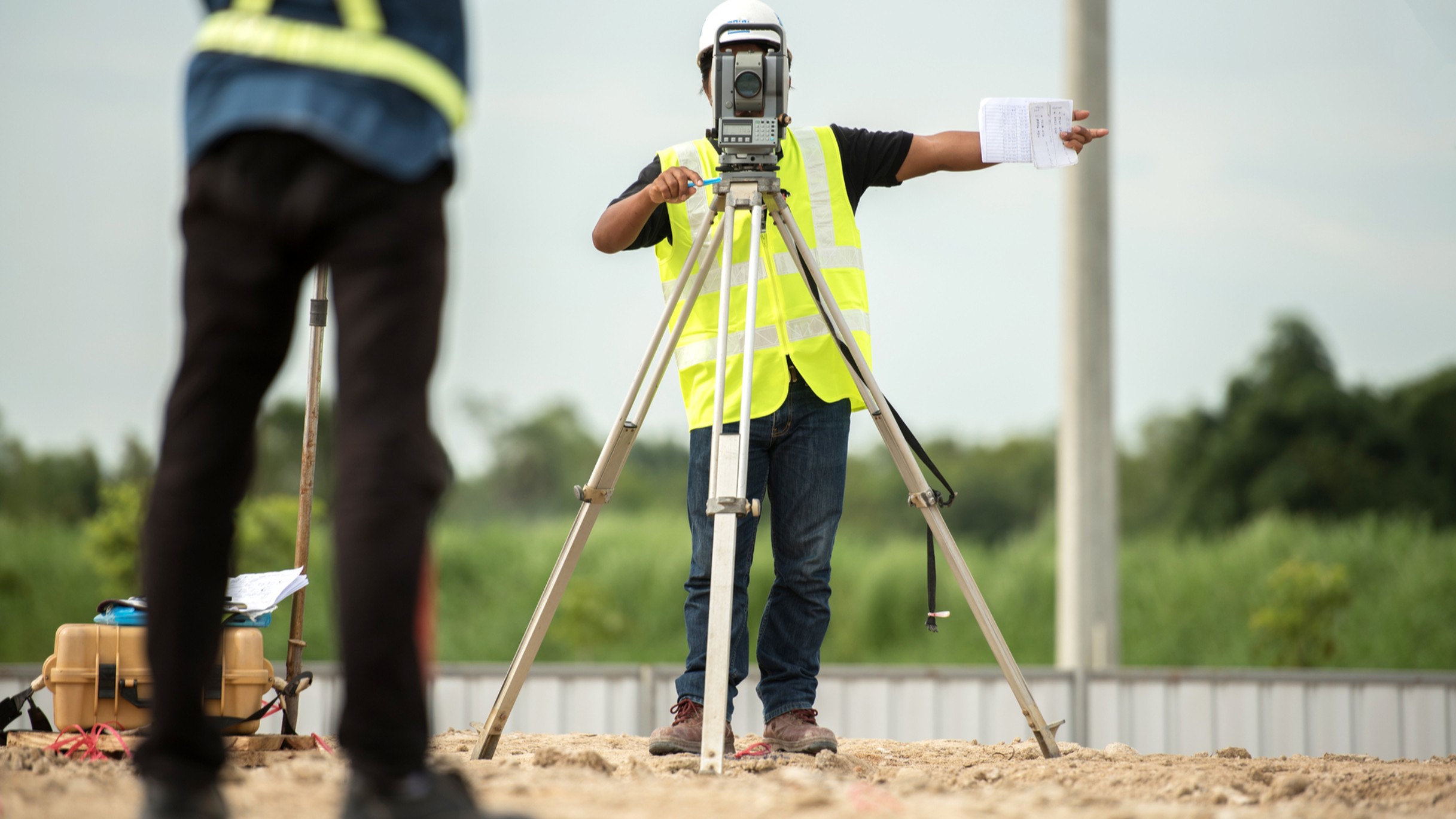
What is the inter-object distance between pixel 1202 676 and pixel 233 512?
19.1 ft

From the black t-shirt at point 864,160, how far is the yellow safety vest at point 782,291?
0.03 meters

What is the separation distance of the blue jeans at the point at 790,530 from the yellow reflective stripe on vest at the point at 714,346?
0.14 m

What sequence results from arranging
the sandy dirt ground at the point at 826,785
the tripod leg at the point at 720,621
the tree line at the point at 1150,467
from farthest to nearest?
the tree line at the point at 1150,467 → the tripod leg at the point at 720,621 → the sandy dirt ground at the point at 826,785

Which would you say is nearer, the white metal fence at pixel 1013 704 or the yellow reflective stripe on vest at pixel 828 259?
the yellow reflective stripe on vest at pixel 828 259

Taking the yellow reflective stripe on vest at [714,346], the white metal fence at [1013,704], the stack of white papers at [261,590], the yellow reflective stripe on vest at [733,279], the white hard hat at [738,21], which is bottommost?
the white metal fence at [1013,704]

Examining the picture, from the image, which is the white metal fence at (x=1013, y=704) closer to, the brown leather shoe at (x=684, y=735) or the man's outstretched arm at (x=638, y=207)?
the brown leather shoe at (x=684, y=735)

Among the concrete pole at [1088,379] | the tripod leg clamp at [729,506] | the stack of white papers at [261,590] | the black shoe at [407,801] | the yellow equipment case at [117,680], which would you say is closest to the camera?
the black shoe at [407,801]

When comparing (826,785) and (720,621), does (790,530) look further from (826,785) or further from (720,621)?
(826,785)

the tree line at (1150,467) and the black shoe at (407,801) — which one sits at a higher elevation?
the tree line at (1150,467)

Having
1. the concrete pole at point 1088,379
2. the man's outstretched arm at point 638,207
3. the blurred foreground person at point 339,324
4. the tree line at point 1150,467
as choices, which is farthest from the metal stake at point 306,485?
the tree line at point 1150,467

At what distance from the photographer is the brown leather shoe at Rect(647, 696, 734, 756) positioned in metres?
3.20

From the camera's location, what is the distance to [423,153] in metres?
1.73

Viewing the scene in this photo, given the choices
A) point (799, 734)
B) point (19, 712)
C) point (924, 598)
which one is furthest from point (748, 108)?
point (924, 598)

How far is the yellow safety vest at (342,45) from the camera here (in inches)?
67.8
